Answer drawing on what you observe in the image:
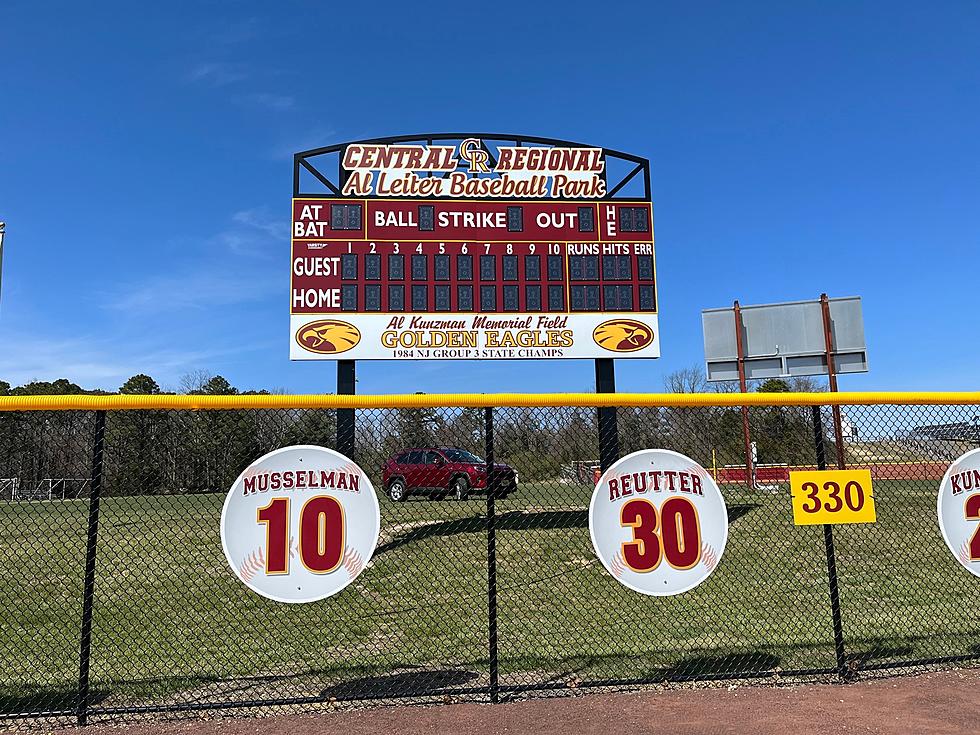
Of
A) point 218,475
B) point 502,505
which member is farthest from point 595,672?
point 218,475

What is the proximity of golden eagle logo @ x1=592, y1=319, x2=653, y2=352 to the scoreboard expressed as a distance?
0.02 meters

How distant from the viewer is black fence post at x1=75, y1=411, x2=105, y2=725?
4.08 metres

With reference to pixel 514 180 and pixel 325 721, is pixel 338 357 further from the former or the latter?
pixel 325 721

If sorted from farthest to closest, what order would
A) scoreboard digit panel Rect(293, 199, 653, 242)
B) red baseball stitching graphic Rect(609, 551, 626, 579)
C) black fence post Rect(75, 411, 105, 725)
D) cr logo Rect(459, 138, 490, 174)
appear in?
cr logo Rect(459, 138, 490, 174) → scoreboard digit panel Rect(293, 199, 653, 242) → red baseball stitching graphic Rect(609, 551, 626, 579) → black fence post Rect(75, 411, 105, 725)

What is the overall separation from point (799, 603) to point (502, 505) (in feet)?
10.7

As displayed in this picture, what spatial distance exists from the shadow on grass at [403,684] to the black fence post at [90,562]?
1.33m

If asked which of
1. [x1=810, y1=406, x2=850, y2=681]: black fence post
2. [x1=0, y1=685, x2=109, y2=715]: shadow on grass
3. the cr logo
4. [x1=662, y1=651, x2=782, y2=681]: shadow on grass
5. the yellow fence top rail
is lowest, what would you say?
[x1=662, y1=651, x2=782, y2=681]: shadow on grass

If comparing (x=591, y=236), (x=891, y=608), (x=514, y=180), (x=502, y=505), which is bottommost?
(x=891, y=608)

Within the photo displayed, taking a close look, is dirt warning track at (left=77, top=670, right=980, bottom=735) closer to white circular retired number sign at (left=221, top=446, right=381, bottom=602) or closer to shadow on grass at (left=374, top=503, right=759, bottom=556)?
white circular retired number sign at (left=221, top=446, right=381, bottom=602)

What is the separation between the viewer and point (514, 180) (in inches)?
531

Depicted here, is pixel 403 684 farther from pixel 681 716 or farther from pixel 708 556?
pixel 708 556

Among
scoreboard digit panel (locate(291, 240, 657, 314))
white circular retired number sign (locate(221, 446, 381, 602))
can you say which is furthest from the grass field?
scoreboard digit panel (locate(291, 240, 657, 314))

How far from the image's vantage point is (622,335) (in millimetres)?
12898

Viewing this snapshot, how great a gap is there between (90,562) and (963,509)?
550 centimetres
